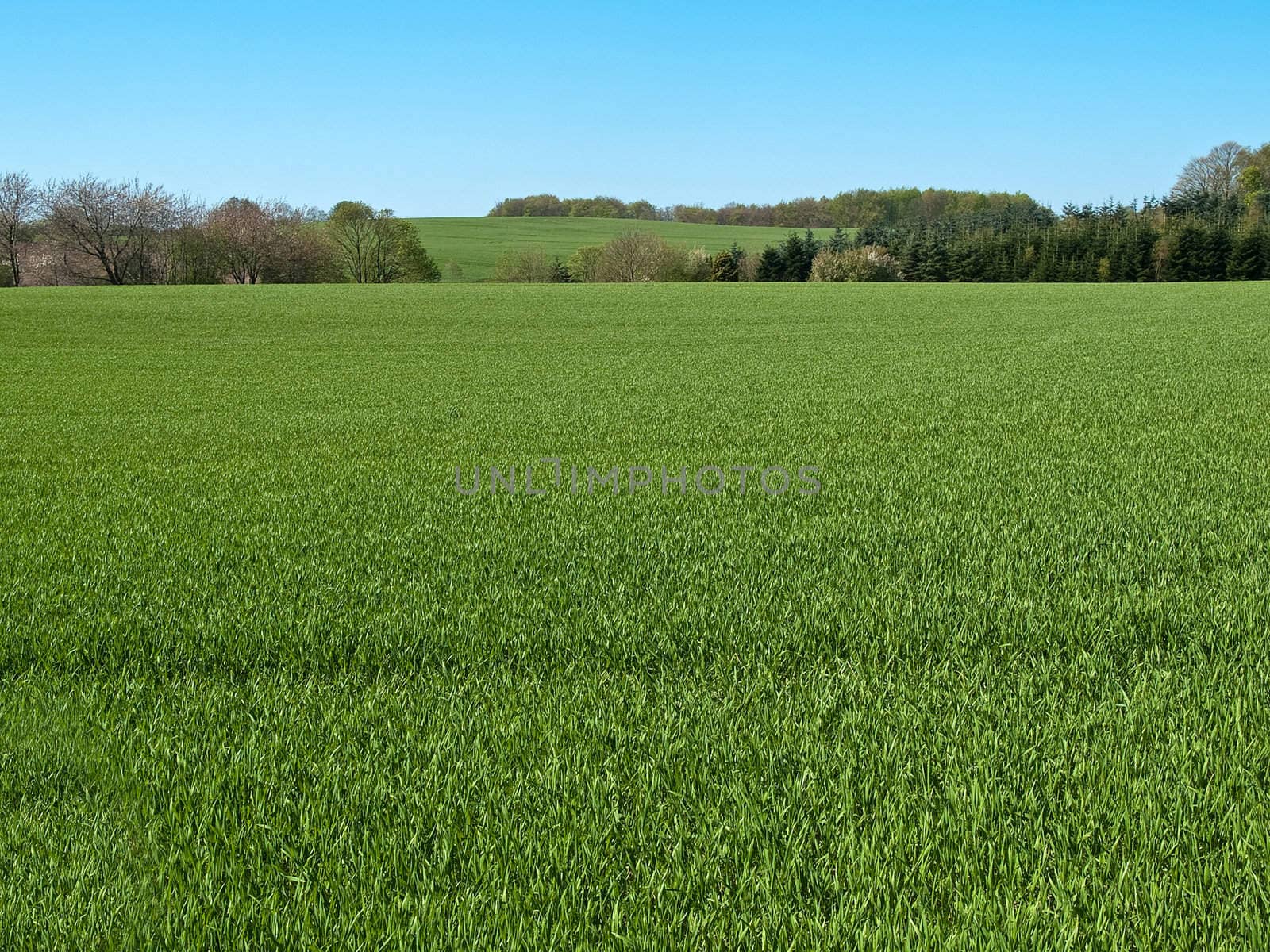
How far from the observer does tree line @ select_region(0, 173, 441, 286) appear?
2457 inches

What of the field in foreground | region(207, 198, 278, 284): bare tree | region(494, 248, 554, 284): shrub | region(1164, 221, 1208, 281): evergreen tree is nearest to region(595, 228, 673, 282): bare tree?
region(494, 248, 554, 284): shrub

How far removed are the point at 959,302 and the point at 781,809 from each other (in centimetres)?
4388

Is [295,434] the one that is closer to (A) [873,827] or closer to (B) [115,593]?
(B) [115,593]

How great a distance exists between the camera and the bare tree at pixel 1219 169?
298ft

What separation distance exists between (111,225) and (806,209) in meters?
76.8

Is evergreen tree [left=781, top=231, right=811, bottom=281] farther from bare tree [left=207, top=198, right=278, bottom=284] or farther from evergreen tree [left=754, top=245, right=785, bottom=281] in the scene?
bare tree [left=207, top=198, right=278, bottom=284]

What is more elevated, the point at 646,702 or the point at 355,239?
the point at 355,239

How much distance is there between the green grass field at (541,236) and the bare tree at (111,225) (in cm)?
2217

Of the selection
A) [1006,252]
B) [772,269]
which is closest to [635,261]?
[772,269]

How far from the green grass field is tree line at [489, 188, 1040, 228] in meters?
4.73

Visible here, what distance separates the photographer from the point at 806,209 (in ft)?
369

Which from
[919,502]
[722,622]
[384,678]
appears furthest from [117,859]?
[919,502]

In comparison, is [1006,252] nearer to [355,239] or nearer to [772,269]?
[772,269]

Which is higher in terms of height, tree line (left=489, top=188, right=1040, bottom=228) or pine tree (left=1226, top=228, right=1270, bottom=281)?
tree line (left=489, top=188, right=1040, bottom=228)
